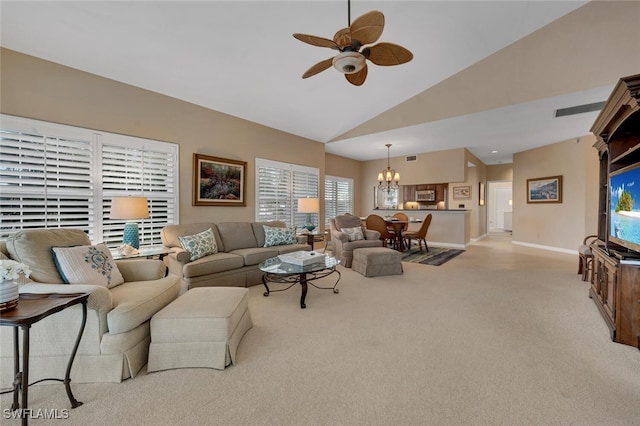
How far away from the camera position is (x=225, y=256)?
3.68 metres

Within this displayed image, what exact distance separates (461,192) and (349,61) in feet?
26.4

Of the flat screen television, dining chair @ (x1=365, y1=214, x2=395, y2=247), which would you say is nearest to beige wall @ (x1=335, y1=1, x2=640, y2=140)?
the flat screen television

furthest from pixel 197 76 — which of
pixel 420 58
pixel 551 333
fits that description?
pixel 551 333

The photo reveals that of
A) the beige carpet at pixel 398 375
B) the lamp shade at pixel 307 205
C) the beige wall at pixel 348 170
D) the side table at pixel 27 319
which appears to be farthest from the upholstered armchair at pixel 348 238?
the side table at pixel 27 319

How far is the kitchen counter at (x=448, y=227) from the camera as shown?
7252 millimetres

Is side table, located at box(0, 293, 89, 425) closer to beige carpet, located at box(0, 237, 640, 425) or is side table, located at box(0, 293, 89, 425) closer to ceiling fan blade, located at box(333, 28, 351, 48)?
beige carpet, located at box(0, 237, 640, 425)

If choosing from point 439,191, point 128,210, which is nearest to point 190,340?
point 128,210

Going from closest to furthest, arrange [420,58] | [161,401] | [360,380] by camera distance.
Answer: [161,401], [360,380], [420,58]

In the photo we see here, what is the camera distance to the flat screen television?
2.27 m

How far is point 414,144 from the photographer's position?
6.92 meters

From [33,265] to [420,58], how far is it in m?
5.10

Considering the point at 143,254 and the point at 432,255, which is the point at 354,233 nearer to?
the point at 432,255

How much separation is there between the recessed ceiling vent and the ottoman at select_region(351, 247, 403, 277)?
147 inches

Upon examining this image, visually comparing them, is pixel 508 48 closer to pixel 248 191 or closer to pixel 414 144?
pixel 414 144
